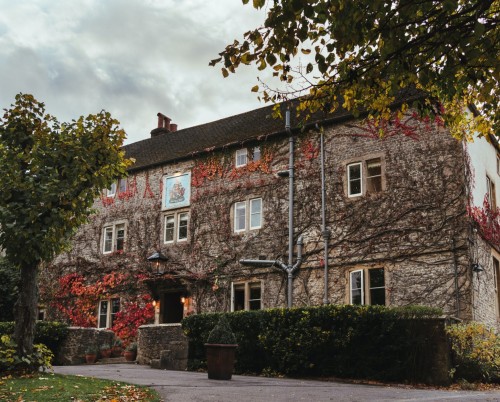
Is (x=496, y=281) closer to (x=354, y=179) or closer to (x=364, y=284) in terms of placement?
(x=364, y=284)

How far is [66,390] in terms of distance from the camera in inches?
376

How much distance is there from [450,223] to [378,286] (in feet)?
9.74

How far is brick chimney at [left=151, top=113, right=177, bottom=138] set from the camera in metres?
31.2

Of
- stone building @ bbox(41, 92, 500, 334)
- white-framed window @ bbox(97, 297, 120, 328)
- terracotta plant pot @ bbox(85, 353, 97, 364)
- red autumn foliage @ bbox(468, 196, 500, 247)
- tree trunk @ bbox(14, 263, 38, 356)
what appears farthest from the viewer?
white-framed window @ bbox(97, 297, 120, 328)

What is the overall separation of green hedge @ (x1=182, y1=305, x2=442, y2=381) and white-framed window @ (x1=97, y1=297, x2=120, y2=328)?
11.0m

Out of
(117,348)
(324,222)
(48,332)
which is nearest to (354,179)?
(324,222)

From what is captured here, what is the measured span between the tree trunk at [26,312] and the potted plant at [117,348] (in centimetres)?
1088

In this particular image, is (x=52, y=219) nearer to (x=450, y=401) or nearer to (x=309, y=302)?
(x=450, y=401)

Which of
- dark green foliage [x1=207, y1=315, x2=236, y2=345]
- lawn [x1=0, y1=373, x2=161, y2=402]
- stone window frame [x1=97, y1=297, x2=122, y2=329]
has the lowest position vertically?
lawn [x1=0, y1=373, x2=161, y2=402]

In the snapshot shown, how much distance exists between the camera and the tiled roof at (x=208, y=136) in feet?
78.5

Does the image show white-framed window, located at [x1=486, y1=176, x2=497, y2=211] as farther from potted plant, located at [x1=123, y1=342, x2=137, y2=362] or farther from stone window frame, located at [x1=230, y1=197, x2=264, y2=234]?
potted plant, located at [x1=123, y1=342, x2=137, y2=362]

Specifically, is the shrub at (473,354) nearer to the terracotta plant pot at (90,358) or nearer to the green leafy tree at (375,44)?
the green leafy tree at (375,44)

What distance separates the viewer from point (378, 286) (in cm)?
1944

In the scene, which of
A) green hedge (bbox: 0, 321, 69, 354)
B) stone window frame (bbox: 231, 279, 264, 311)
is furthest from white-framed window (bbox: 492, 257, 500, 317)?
green hedge (bbox: 0, 321, 69, 354)
